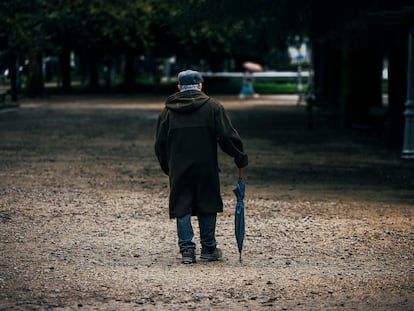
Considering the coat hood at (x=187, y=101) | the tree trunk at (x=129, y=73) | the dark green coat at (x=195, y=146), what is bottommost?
the tree trunk at (x=129, y=73)

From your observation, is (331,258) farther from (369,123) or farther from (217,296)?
(369,123)

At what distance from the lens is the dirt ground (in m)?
7.89

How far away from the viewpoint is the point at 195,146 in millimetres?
9078

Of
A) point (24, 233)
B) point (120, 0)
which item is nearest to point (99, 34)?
point (120, 0)

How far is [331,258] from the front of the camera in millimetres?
9516

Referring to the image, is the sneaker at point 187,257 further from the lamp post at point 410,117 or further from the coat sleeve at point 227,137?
the lamp post at point 410,117

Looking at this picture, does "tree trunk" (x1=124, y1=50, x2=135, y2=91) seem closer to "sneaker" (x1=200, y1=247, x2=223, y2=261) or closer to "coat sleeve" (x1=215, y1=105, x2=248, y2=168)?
"sneaker" (x1=200, y1=247, x2=223, y2=261)

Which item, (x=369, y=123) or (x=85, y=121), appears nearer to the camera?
(x=369, y=123)

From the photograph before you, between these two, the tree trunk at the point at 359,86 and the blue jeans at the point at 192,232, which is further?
the tree trunk at the point at 359,86

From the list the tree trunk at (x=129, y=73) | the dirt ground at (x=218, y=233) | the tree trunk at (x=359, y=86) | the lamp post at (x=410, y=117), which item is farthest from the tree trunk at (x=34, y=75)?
the lamp post at (x=410, y=117)

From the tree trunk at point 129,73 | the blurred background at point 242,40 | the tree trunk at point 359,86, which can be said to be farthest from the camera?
the tree trunk at point 129,73

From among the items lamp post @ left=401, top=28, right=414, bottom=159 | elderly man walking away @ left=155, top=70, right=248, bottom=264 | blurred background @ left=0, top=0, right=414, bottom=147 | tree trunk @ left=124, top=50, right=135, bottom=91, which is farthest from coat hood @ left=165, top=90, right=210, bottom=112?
tree trunk @ left=124, top=50, right=135, bottom=91

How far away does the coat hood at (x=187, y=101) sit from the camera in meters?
9.01

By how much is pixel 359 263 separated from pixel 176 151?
1788 millimetres
